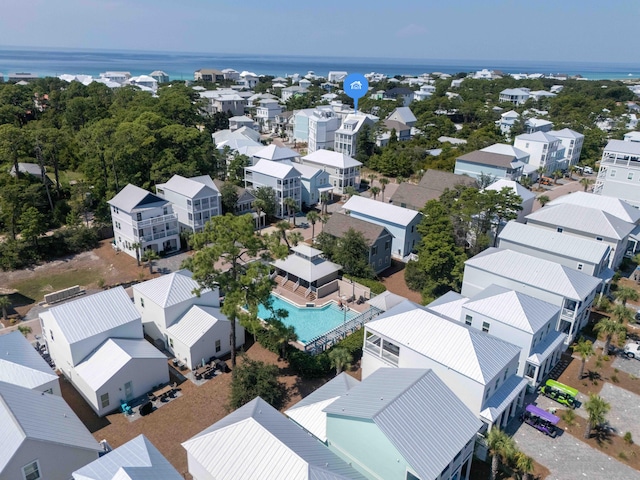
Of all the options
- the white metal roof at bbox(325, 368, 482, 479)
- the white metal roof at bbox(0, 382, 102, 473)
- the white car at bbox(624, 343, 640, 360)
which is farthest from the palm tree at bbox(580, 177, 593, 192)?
the white metal roof at bbox(0, 382, 102, 473)

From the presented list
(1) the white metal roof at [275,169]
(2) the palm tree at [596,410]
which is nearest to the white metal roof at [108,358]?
(2) the palm tree at [596,410]

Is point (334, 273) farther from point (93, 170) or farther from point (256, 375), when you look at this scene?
point (93, 170)

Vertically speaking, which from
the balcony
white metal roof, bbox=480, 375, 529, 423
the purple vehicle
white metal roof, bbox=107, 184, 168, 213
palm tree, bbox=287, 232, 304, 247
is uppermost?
white metal roof, bbox=107, 184, 168, 213

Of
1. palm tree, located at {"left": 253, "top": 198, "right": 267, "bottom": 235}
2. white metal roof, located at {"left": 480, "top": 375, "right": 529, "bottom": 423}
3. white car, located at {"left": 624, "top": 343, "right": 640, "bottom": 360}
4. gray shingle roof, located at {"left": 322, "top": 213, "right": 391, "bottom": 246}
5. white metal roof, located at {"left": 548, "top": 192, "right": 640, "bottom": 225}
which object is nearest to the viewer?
white metal roof, located at {"left": 480, "top": 375, "right": 529, "bottom": 423}

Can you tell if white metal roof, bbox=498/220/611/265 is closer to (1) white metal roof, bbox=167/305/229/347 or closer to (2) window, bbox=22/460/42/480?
(1) white metal roof, bbox=167/305/229/347

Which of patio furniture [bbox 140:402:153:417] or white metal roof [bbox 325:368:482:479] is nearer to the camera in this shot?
white metal roof [bbox 325:368:482:479]

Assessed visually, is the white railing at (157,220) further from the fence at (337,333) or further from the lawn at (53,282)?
→ the fence at (337,333)
